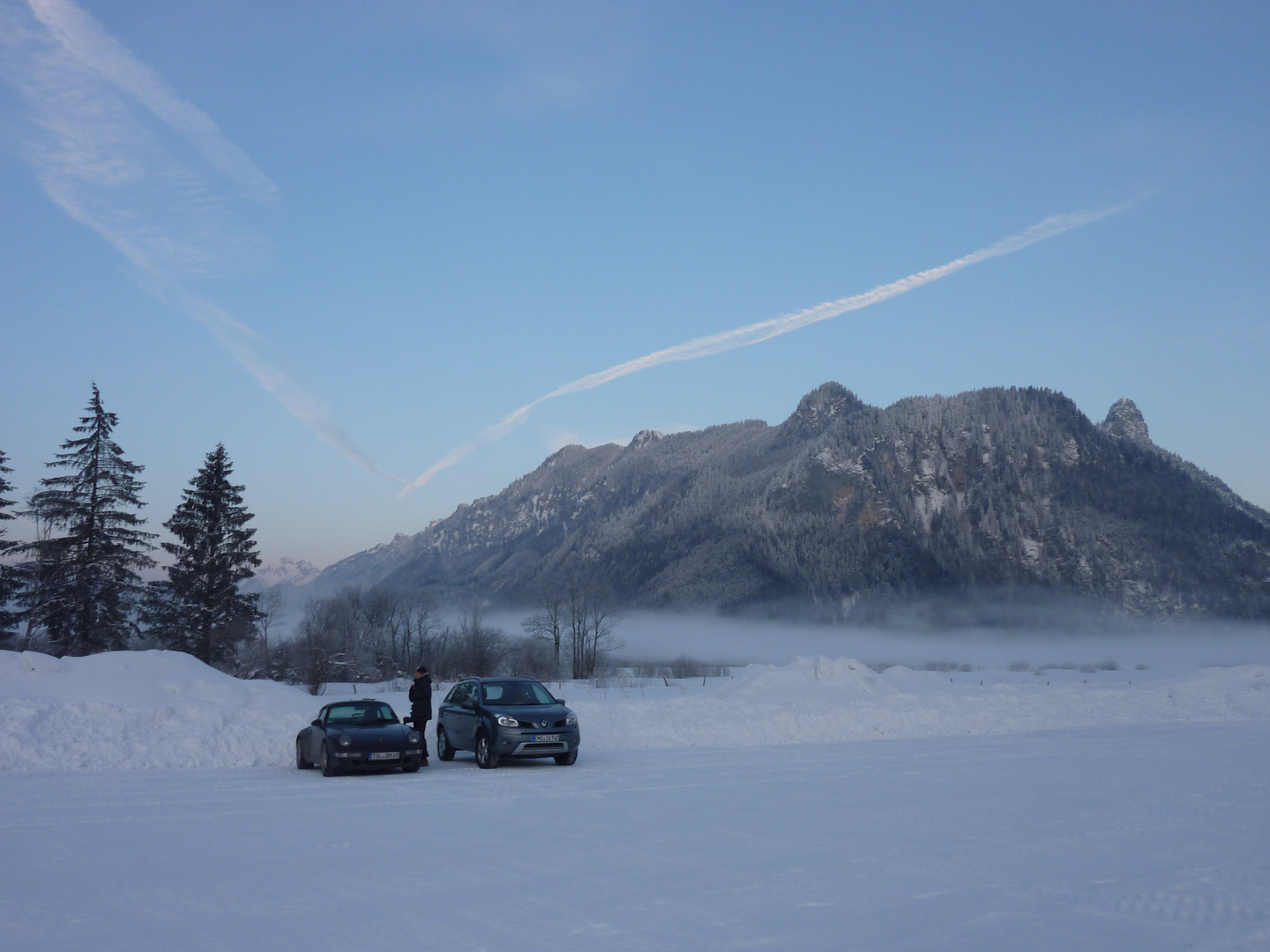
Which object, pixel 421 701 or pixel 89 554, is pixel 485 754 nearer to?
pixel 421 701

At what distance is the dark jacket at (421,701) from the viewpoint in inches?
806

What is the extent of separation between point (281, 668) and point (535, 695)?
4381 centimetres

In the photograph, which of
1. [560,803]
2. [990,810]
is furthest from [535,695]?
[990,810]

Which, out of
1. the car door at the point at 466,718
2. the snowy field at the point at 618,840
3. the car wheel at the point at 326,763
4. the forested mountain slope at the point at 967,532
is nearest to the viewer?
the snowy field at the point at 618,840

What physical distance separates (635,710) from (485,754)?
7.41 m

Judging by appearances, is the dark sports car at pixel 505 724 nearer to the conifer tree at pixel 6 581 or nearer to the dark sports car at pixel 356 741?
the dark sports car at pixel 356 741

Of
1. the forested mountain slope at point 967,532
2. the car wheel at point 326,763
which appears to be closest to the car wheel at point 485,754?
the car wheel at point 326,763

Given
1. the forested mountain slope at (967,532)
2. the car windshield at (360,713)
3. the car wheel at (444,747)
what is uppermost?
the forested mountain slope at (967,532)

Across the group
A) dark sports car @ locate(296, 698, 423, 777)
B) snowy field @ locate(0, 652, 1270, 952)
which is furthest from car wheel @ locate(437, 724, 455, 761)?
dark sports car @ locate(296, 698, 423, 777)

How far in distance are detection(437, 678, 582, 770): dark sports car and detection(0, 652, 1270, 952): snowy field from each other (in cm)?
55

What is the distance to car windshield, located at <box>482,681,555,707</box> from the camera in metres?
19.7

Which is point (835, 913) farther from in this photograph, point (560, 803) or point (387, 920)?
point (560, 803)

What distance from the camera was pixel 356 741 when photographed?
56.5 feet

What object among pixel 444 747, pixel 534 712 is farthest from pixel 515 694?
pixel 444 747
